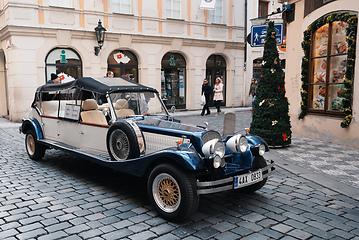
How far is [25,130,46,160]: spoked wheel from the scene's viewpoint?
22.4 ft

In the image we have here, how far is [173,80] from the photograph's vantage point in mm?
17969

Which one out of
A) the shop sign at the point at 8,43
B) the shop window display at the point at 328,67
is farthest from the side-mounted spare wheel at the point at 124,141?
the shop sign at the point at 8,43

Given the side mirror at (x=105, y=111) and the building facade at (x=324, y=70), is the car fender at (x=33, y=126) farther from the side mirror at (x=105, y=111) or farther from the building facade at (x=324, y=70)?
the building facade at (x=324, y=70)

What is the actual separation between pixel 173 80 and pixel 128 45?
331 cm

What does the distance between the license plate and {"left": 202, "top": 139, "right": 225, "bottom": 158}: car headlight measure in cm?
36

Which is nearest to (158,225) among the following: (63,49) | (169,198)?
(169,198)

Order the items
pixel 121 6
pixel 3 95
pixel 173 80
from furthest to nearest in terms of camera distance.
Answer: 1. pixel 173 80
2. pixel 3 95
3. pixel 121 6

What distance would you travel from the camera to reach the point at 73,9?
1452cm

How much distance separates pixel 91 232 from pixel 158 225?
0.75 m

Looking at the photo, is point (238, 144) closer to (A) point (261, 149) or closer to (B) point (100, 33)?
(A) point (261, 149)

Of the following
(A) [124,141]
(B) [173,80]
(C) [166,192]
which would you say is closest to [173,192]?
(C) [166,192]

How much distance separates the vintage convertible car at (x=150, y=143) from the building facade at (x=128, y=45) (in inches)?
322

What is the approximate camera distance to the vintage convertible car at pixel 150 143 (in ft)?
12.7

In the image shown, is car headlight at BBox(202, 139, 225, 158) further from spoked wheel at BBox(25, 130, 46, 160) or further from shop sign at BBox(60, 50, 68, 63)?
shop sign at BBox(60, 50, 68, 63)
